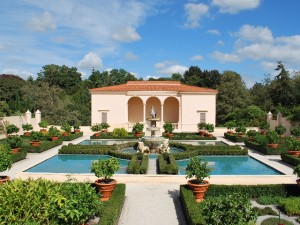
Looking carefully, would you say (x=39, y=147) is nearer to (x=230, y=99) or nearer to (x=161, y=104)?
(x=161, y=104)

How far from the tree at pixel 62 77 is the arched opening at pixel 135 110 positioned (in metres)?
29.0

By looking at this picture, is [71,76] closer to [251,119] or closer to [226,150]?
[251,119]

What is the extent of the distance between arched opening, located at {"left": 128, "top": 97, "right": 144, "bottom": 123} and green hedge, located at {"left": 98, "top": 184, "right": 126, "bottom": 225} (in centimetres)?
2990

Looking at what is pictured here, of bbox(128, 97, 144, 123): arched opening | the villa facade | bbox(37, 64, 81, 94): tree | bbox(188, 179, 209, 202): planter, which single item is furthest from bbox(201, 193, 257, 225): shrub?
bbox(37, 64, 81, 94): tree

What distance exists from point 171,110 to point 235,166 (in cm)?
2366

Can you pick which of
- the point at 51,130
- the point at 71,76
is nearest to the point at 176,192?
the point at 51,130

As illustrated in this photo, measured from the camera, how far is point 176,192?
1235cm

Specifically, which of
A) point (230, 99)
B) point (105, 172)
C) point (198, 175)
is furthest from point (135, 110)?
point (198, 175)

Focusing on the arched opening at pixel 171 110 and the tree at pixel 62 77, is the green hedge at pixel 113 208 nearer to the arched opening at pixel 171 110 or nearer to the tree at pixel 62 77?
the arched opening at pixel 171 110

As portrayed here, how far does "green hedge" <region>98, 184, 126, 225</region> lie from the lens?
831 centimetres

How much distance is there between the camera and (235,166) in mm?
18422

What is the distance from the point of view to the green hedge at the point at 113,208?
8.31 meters

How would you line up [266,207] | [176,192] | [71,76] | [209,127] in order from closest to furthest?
1. [266,207]
2. [176,192]
3. [209,127]
4. [71,76]

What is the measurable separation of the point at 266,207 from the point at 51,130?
853 inches
